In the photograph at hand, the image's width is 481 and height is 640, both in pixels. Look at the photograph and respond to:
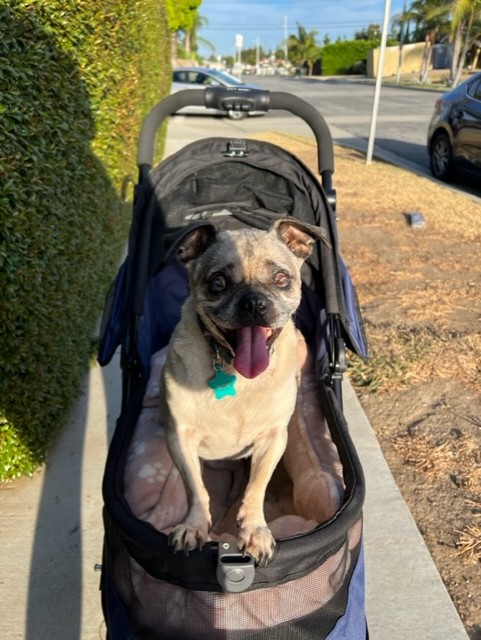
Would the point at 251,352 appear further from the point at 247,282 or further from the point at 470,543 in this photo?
the point at 470,543

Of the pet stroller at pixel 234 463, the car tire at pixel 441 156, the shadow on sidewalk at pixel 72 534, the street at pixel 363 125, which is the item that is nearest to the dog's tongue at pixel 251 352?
the pet stroller at pixel 234 463

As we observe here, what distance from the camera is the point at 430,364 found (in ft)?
13.7

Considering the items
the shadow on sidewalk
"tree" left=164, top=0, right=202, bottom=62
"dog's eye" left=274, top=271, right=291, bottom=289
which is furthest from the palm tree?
the shadow on sidewalk

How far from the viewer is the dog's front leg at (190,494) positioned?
5.72ft

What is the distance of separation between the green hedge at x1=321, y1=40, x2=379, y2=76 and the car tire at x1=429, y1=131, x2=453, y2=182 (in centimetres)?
5803

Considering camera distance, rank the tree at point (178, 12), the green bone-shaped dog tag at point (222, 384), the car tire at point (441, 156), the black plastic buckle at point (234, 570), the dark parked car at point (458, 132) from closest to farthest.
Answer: the black plastic buckle at point (234, 570), the green bone-shaped dog tag at point (222, 384), the dark parked car at point (458, 132), the car tire at point (441, 156), the tree at point (178, 12)

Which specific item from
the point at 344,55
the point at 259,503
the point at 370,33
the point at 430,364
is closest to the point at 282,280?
the point at 259,503

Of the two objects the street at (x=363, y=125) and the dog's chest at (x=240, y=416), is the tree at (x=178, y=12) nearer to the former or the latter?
the street at (x=363, y=125)

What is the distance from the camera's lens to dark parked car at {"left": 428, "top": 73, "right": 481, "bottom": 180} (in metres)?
8.87

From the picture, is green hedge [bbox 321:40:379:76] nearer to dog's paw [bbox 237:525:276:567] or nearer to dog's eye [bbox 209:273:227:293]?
dog's eye [bbox 209:273:227:293]

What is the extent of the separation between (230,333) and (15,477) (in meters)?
1.62

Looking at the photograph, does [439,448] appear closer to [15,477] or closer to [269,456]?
[269,456]

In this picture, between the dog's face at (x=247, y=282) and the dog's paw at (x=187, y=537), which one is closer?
the dog's paw at (x=187, y=537)

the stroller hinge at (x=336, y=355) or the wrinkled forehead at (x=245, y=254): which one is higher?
the wrinkled forehead at (x=245, y=254)
